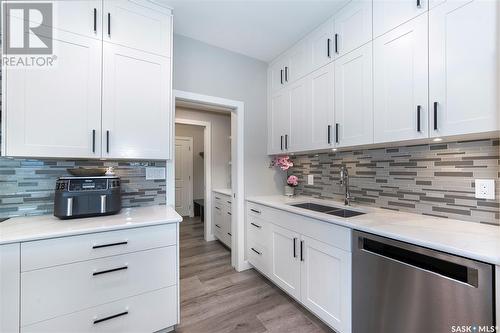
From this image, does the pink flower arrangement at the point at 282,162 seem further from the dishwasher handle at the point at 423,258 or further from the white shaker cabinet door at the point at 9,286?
the white shaker cabinet door at the point at 9,286

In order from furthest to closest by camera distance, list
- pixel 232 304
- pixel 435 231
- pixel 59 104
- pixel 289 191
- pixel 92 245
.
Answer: pixel 289 191 < pixel 232 304 < pixel 59 104 < pixel 92 245 < pixel 435 231

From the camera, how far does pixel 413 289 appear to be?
1.08 metres

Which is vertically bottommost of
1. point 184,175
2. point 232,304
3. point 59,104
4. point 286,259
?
point 232,304

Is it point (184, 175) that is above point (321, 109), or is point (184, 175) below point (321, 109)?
below

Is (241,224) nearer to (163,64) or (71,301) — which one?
(71,301)

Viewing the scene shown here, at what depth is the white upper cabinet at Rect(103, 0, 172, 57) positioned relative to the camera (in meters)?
1.56

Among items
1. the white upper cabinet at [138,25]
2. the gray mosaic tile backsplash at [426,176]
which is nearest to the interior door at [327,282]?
the gray mosaic tile backsplash at [426,176]

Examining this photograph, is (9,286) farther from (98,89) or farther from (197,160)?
(197,160)

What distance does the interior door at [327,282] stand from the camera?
141cm

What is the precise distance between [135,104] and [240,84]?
4.30 feet

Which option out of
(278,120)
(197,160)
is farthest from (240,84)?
(197,160)

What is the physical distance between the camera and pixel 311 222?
1.67 metres

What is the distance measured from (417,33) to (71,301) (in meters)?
2.68

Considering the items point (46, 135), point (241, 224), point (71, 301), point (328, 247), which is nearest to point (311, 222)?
point (328, 247)
